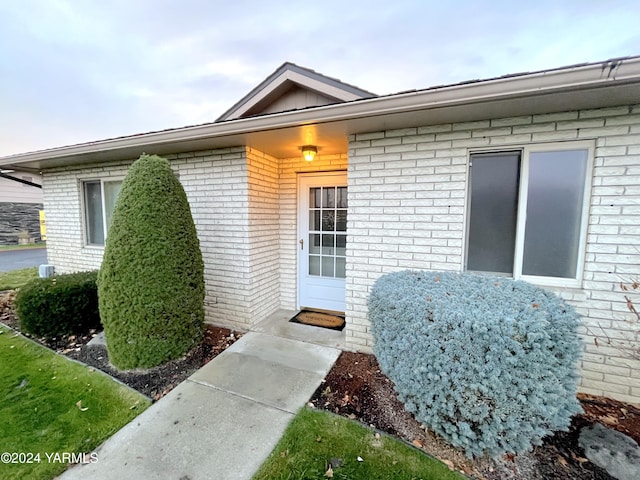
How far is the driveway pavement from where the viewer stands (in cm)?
831

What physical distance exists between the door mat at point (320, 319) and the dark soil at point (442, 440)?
1.01 meters

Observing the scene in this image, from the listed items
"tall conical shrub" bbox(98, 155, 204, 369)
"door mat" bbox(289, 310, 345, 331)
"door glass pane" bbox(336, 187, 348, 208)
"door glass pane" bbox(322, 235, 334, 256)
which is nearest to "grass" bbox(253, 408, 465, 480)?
"tall conical shrub" bbox(98, 155, 204, 369)

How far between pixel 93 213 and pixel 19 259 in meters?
7.85

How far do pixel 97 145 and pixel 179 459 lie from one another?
4.26 metres

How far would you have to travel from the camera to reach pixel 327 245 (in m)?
4.50

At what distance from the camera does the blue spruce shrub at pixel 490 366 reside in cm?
156

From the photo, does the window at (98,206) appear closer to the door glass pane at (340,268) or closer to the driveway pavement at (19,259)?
the door glass pane at (340,268)

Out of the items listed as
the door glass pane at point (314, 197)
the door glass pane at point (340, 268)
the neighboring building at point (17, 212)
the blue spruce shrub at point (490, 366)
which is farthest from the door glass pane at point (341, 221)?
the neighboring building at point (17, 212)

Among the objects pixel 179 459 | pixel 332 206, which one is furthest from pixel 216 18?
pixel 179 459

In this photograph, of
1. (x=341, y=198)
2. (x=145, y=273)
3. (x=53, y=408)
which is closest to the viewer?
(x=53, y=408)

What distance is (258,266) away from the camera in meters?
4.10

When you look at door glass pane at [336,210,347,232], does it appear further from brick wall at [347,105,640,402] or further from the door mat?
the door mat

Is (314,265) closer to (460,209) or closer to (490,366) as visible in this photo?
(460,209)

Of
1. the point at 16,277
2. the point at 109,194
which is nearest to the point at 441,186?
the point at 109,194
